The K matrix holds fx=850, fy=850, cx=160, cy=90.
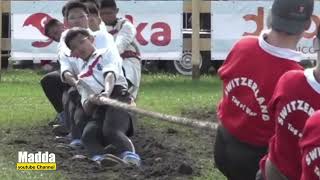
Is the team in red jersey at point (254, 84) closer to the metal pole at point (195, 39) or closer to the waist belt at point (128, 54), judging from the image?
the waist belt at point (128, 54)

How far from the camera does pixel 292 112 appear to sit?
3572 mm

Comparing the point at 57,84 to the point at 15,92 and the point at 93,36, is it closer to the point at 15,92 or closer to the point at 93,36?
the point at 93,36

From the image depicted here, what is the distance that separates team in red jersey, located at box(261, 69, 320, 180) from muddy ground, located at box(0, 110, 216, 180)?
3.18 m

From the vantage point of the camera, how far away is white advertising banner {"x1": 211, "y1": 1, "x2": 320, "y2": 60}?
16.2m

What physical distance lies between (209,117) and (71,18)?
2.73 metres

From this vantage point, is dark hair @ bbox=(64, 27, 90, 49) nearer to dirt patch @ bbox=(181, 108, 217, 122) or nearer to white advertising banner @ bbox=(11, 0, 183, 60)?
dirt patch @ bbox=(181, 108, 217, 122)

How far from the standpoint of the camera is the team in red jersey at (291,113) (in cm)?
352

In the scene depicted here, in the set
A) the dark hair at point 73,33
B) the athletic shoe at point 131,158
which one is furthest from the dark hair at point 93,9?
the athletic shoe at point 131,158

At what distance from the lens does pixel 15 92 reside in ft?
44.6

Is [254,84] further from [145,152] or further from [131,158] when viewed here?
[145,152]

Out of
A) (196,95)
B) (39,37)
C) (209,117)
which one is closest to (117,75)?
(209,117)

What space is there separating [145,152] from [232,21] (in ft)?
27.8

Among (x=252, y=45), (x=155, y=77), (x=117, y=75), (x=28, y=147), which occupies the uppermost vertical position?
(x=252, y=45)

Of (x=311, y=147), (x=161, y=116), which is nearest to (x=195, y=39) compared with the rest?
(x=161, y=116)
